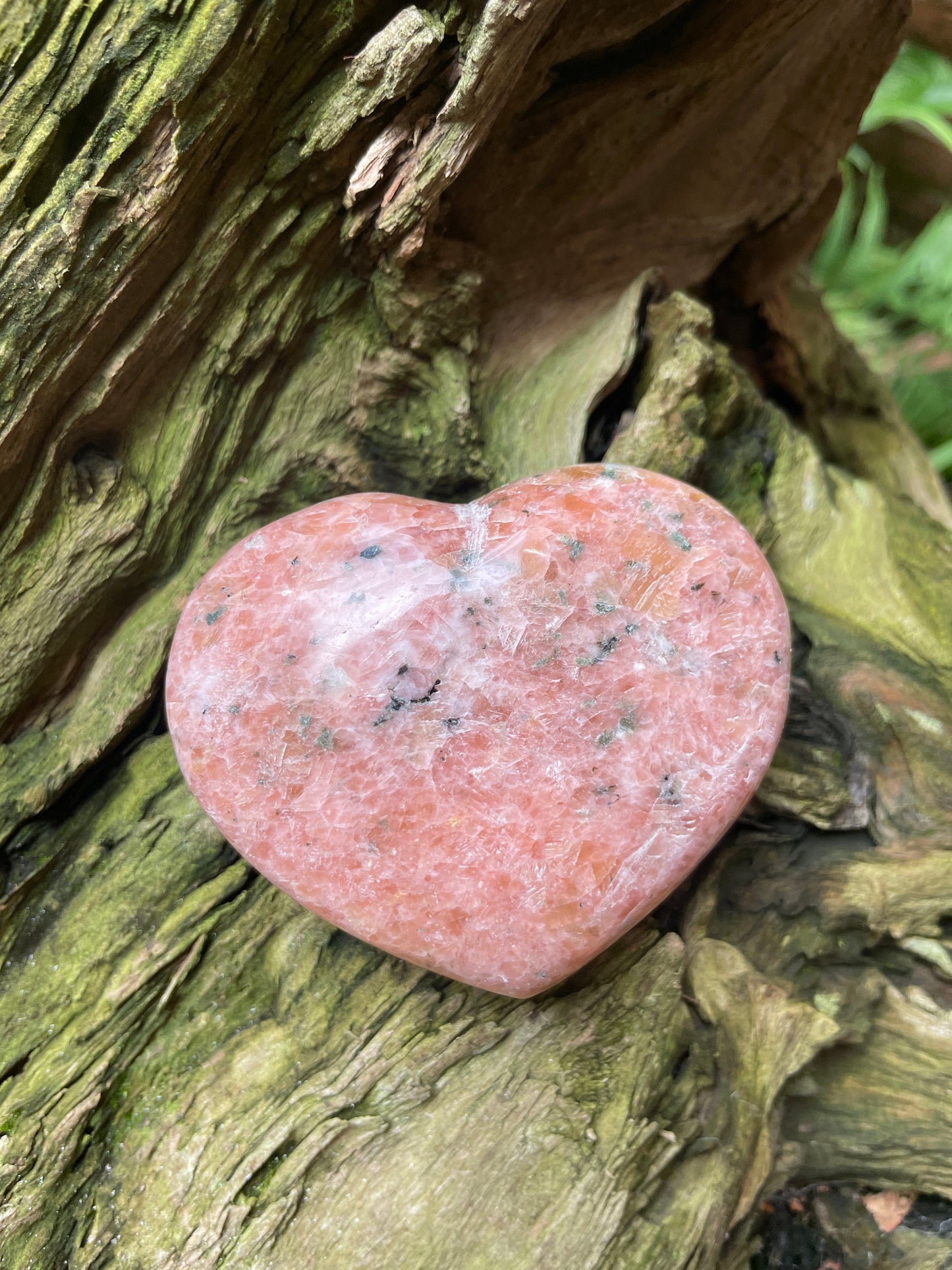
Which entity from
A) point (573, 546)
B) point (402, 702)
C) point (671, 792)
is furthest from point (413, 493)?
point (671, 792)

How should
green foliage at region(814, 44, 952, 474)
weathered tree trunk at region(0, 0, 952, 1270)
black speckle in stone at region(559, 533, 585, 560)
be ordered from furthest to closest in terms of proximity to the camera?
green foliage at region(814, 44, 952, 474) < black speckle in stone at region(559, 533, 585, 560) < weathered tree trunk at region(0, 0, 952, 1270)

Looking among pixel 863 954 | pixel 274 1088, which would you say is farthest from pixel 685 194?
pixel 274 1088

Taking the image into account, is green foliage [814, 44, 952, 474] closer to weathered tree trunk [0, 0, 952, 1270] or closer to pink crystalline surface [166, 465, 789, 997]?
weathered tree trunk [0, 0, 952, 1270]

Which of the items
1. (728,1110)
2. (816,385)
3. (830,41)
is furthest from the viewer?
(816,385)

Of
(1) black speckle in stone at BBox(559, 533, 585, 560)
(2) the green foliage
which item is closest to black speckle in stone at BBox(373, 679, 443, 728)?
(1) black speckle in stone at BBox(559, 533, 585, 560)

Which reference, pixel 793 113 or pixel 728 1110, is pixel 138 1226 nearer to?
pixel 728 1110

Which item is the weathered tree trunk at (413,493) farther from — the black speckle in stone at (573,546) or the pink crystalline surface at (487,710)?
the black speckle in stone at (573,546)

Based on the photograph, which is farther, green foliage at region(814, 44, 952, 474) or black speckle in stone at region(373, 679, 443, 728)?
green foliage at region(814, 44, 952, 474)
